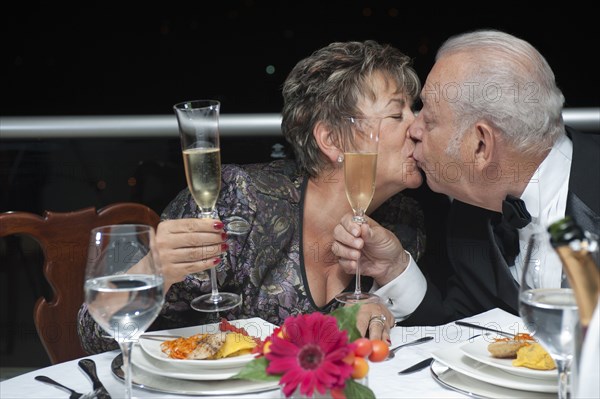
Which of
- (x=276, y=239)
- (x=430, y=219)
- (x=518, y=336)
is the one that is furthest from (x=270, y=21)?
(x=518, y=336)

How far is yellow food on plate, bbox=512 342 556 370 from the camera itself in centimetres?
123

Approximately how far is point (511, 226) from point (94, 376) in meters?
1.01

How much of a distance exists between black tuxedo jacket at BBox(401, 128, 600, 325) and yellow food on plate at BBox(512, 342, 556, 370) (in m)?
0.57

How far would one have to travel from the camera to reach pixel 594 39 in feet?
19.2

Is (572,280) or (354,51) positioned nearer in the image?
(572,280)

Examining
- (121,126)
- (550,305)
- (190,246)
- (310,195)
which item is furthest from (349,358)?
(121,126)

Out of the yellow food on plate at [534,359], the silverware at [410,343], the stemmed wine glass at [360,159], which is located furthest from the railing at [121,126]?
the yellow food on plate at [534,359]

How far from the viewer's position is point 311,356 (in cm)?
104

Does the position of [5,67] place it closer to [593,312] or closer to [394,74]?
[394,74]

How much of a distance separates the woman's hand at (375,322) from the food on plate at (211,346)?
0.89 ft

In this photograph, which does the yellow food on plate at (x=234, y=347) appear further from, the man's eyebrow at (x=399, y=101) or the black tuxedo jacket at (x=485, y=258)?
the man's eyebrow at (x=399, y=101)

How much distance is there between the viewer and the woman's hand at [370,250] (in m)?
1.89

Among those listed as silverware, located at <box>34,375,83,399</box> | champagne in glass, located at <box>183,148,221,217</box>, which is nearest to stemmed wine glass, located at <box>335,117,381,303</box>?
champagne in glass, located at <box>183,148,221,217</box>

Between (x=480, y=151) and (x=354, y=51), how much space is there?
41cm
